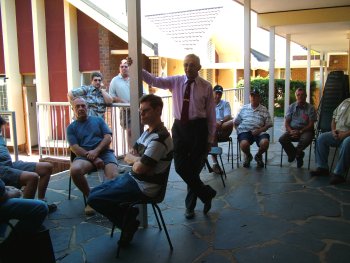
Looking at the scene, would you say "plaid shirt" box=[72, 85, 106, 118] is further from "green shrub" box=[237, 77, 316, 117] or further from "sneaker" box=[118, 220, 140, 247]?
"green shrub" box=[237, 77, 316, 117]

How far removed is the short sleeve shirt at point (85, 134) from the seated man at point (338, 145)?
10.2 ft

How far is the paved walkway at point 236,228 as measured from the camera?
315 cm

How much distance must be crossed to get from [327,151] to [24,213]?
4257mm

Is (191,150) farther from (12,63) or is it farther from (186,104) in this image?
(12,63)

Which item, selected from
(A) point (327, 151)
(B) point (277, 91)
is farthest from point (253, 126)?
(B) point (277, 91)

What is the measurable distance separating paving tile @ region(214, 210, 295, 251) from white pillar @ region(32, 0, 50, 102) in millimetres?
8964

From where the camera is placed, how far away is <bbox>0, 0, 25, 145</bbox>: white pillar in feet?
38.2

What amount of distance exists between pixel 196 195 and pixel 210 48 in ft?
50.7

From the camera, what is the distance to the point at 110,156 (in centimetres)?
439

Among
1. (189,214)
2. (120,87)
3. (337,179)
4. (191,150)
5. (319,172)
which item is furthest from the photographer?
(120,87)

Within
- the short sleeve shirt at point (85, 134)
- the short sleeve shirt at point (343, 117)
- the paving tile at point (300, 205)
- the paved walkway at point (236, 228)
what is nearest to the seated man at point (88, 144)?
the short sleeve shirt at point (85, 134)

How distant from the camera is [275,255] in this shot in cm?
311

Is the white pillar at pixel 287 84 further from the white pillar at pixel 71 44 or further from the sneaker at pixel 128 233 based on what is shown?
the sneaker at pixel 128 233

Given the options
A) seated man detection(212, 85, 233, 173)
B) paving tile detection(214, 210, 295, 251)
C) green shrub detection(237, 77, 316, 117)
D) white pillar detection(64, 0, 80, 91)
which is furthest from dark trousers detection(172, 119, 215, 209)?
green shrub detection(237, 77, 316, 117)
